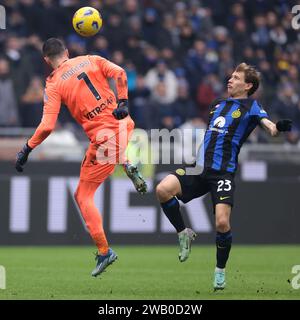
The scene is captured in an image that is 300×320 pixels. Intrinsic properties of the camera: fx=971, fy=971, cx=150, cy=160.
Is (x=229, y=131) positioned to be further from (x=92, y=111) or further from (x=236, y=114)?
(x=92, y=111)

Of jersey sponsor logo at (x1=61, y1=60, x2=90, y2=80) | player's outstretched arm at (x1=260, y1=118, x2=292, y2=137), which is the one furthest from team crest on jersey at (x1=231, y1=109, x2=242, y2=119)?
jersey sponsor logo at (x1=61, y1=60, x2=90, y2=80)

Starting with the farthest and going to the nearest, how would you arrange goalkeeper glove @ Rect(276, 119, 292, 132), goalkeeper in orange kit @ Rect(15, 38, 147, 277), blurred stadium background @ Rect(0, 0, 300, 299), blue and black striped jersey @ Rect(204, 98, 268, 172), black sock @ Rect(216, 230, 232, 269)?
blurred stadium background @ Rect(0, 0, 300, 299) < goalkeeper in orange kit @ Rect(15, 38, 147, 277) < blue and black striped jersey @ Rect(204, 98, 268, 172) < black sock @ Rect(216, 230, 232, 269) < goalkeeper glove @ Rect(276, 119, 292, 132)

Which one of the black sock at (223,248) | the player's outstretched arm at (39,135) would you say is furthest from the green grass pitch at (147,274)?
the player's outstretched arm at (39,135)

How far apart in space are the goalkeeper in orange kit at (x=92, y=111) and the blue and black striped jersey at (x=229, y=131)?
899 millimetres

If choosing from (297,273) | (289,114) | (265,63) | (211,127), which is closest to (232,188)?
(211,127)

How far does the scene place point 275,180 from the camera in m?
17.2

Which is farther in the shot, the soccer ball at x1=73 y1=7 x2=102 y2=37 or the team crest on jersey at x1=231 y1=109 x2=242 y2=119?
the soccer ball at x1=73 y1=7 x2=102 y2=37

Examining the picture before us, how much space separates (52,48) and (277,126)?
2773 millimetres

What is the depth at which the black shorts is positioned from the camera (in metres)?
10.0

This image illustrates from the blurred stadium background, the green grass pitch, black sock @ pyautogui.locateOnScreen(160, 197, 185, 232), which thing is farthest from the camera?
the blurred stadium background

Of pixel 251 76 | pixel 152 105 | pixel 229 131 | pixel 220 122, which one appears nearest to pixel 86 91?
pixel 220 122

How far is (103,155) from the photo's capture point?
11.0 m

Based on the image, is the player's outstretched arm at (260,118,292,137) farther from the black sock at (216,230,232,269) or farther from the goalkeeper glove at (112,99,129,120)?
the goalkeeper glove at (112,99,129,120)

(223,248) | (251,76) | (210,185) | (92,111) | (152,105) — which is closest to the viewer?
(223,248)
